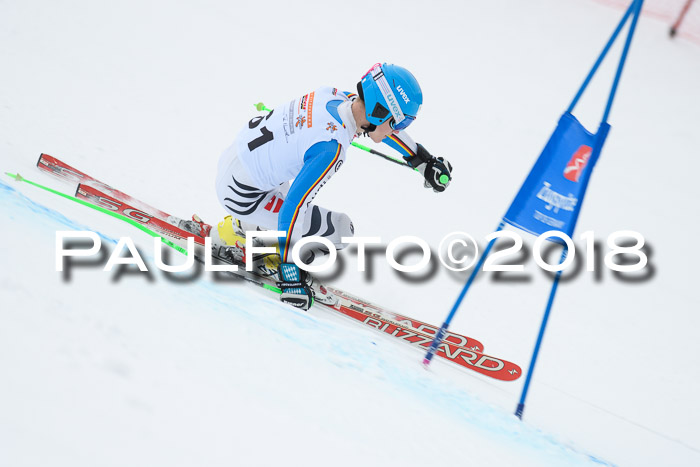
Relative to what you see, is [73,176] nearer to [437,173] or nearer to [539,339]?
[437,173]

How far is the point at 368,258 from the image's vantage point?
4.73 m

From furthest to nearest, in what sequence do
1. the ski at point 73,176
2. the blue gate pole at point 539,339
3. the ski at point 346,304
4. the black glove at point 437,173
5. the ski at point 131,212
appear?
the ski at point 73,176 < the ski at point 131,212 < the black glove at point 437,173 < the ski at point 346,304 < the blue gate pole at point 539,339

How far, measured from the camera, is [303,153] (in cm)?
326

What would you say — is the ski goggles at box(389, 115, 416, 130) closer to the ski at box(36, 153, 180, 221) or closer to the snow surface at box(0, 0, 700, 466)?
the snow surface at box(0, 0, 700, 466)

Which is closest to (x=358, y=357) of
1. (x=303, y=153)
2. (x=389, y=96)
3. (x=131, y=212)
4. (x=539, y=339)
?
(x=539, y=339)

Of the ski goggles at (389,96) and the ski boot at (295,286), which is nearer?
the ski goggles at (389,96)

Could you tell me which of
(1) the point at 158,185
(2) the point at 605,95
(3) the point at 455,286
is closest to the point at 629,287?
(3) the point at 455,286

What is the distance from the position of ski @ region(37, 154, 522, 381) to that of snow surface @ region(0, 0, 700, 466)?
134mm

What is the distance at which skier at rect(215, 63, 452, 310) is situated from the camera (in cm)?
309

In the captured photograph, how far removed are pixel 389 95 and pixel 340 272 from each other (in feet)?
5.95

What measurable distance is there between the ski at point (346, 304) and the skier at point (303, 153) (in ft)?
1.33

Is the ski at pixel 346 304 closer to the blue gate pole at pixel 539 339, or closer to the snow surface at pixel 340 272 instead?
the snow surface at pixel 340 272

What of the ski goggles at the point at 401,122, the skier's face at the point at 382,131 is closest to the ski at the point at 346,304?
the skier's face at the point at 382,131

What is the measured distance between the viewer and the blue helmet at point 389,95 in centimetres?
309
